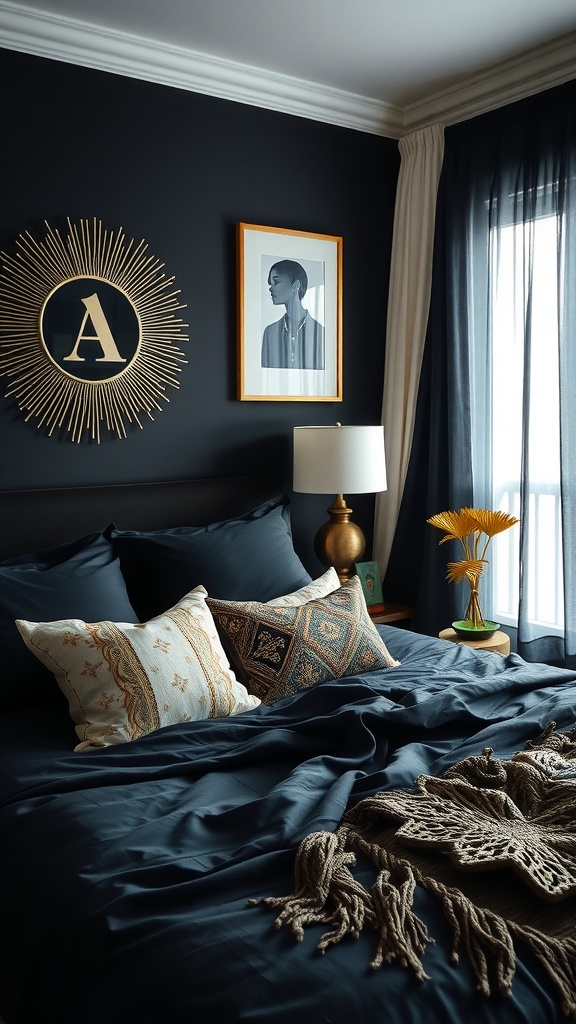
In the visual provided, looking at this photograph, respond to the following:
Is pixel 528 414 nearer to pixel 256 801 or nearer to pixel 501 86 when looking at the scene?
pixel 501 86

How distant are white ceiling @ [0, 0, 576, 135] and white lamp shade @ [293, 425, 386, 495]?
4.95 feet

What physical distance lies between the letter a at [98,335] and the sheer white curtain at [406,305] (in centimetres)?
146

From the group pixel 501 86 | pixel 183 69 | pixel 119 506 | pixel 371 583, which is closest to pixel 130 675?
pixel 119 506

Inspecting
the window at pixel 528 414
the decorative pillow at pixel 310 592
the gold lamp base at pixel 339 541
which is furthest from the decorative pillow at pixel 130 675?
the window at pixel 528 414

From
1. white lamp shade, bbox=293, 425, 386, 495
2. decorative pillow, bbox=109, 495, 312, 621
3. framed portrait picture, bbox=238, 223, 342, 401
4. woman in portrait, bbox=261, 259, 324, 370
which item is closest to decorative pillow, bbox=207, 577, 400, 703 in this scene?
decorative pillow, bbox=109, 495, 312, 621

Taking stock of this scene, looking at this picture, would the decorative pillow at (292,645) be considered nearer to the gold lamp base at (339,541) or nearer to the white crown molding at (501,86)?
the gold lamp base at (339,541)

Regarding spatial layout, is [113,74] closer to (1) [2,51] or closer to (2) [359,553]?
(1) [2,51]

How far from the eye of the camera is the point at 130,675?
2395 millimetres

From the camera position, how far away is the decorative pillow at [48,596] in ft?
8.64

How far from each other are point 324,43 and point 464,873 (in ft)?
10.3

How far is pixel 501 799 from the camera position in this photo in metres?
1.85

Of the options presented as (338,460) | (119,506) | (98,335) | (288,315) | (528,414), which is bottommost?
(119,506)

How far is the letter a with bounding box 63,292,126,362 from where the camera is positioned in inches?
135

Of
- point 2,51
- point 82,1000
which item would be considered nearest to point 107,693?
point 82,1000
